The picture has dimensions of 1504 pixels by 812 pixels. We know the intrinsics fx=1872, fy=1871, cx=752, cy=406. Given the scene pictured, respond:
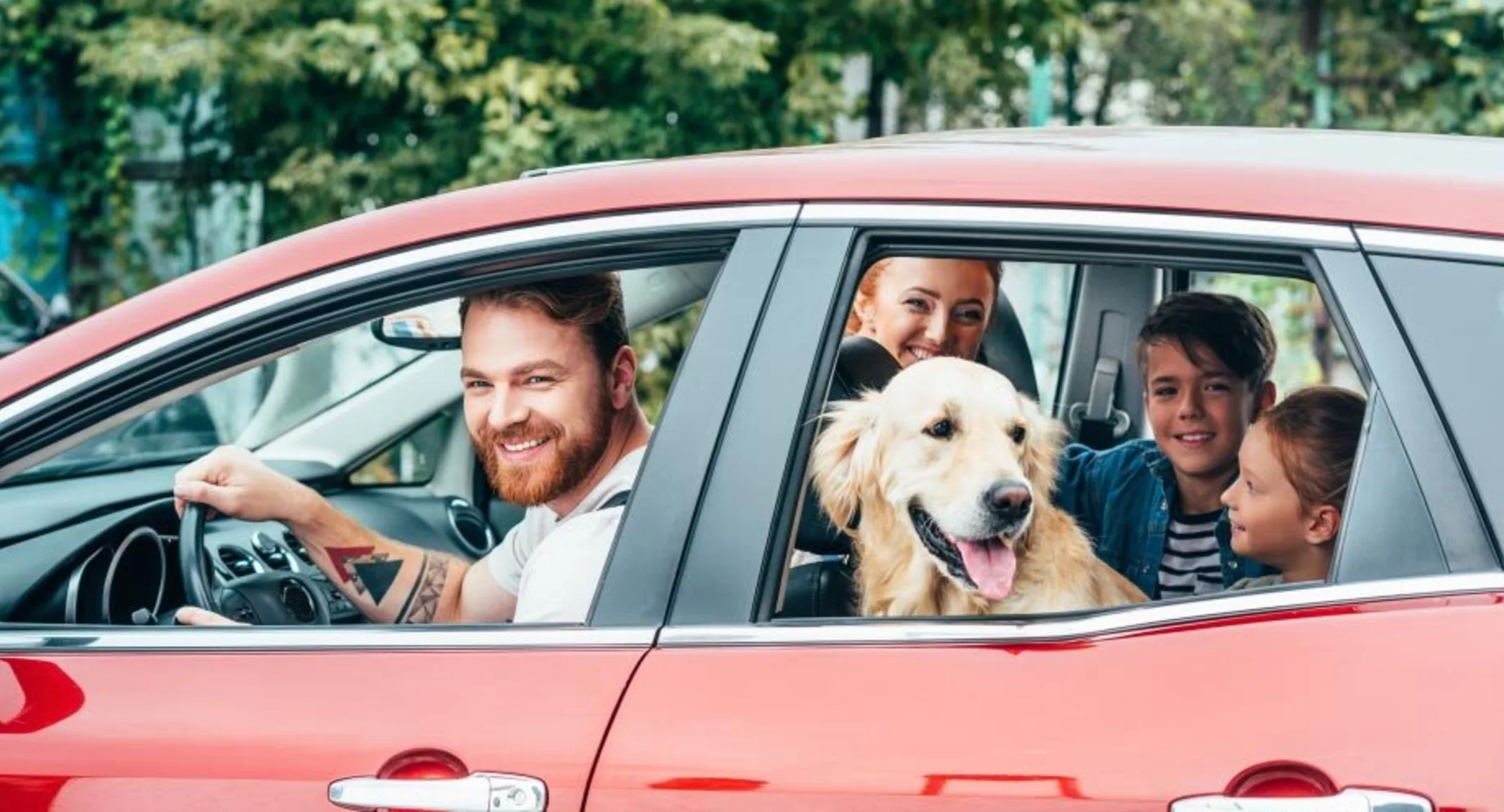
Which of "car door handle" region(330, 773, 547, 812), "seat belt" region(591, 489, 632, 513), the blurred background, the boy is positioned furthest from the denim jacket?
the blurred background

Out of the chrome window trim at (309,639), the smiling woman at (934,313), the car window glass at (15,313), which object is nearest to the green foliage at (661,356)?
the car window glass at (15,313)

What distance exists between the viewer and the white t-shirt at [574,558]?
2.19 meters

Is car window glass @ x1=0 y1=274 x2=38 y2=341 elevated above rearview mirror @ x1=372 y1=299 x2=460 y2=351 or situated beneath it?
elevated above

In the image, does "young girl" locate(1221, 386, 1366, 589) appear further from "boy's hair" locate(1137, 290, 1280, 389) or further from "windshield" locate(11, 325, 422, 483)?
"windshield" locate(11, 325, 422, 483)

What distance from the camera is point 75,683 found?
6.67 ft

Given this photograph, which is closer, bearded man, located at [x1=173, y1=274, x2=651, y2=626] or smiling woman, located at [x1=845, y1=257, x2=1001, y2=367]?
bearded man, located at [x1=173, y1=274, x2=651, y2=626]

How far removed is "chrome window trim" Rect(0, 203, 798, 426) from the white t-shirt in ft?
0.89

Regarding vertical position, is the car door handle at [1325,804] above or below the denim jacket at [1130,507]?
below

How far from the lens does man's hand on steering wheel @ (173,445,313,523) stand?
2527 millimetres

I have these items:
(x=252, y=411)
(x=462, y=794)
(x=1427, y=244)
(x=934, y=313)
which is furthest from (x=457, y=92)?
(x=1427, y=244)

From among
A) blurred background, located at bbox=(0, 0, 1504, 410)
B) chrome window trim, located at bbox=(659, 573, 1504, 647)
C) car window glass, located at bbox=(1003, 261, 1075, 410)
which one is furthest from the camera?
blurred background, located at bbox=(0, 0, 1504, 410)

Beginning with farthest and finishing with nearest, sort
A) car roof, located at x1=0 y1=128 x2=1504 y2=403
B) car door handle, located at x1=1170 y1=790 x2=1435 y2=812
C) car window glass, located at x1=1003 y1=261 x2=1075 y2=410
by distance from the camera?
car window glass, located at x1=1003 y1=261 x2=1075 y2=410
car roof, located at x1=0 y1=128 x2=1504 y2=403
car door handle, located at x1=1170 y1=790 x2=1435 y2=812

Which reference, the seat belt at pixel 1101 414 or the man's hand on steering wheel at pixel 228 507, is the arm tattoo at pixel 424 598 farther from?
the seat belt at pixel 1101 414

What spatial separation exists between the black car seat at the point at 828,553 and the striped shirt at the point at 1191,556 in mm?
410
